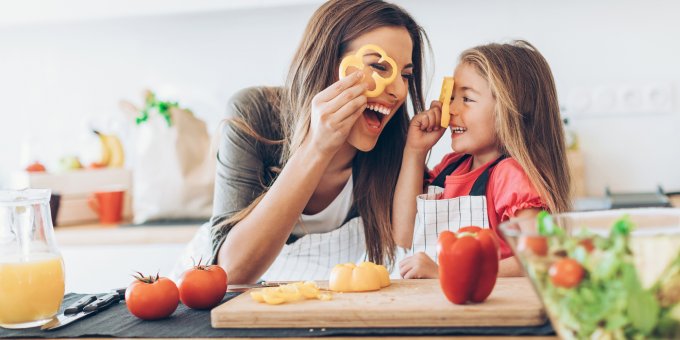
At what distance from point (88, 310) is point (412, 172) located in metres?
0.84

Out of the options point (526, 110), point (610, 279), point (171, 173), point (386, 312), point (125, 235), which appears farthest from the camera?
point (171, 173)

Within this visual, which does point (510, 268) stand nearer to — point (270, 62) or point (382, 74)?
point (382, 74)

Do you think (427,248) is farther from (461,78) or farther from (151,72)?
(151,72)

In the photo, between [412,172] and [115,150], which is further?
[115,150]

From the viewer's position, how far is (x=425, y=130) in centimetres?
174

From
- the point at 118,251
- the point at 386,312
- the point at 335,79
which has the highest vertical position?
the point at 335,79

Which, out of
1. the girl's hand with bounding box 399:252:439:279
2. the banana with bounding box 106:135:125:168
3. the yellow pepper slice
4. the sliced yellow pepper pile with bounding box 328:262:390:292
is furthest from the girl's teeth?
the banana with bounding box 106:135:125:168

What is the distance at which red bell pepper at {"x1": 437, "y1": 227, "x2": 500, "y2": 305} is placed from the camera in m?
0.98

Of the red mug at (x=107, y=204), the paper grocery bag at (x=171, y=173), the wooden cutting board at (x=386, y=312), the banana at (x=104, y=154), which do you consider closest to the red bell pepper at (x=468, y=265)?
the wooden cutting board at (x=386, y=312)

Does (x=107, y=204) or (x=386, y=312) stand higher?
(x=386, y=312)

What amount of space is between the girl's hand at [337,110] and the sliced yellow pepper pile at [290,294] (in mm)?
485

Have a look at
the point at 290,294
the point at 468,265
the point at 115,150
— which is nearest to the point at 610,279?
the point at 468,265

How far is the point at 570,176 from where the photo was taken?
5.45ft

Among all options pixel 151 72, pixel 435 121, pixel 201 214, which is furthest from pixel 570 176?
pixel 151 72
